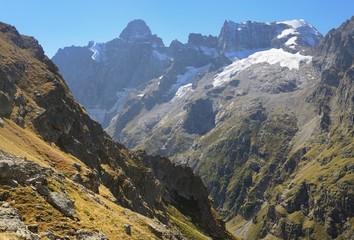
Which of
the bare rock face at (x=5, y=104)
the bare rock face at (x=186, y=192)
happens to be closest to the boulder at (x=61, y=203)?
the bare rock face at (x=5, y=104)

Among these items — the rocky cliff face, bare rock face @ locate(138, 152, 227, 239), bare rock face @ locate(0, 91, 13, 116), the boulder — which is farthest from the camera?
bare rock face @ locate(138, 152, 227, 239)

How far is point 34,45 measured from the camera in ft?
488

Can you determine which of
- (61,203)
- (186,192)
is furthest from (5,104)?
(186,192)

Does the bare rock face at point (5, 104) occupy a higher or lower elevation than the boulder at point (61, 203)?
higher

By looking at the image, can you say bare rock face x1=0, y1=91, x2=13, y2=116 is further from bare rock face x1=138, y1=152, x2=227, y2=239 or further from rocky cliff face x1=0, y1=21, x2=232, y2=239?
bare rock face x1=138, y1=152, x2=227, y2=239

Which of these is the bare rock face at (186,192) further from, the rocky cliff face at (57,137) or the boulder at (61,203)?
the boulder at (61,203)

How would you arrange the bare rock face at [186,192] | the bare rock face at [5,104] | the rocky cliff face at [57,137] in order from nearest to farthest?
the rocky cliff face at [57,137] < the bare rock face at [5,104] < the bare rock face at [186,192]

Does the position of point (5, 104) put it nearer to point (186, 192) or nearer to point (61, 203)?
point (61, 203)

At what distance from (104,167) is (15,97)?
27.6 meters

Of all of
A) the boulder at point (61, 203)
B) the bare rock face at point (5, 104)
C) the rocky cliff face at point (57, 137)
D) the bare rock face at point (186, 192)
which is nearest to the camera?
the boulder at point (61, 203)

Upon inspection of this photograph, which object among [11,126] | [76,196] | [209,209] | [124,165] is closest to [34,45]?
[124,165]

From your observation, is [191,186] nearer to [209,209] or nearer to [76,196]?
[209,209]

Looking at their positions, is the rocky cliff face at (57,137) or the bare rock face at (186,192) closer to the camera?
the rocky cliff face at (57,137)

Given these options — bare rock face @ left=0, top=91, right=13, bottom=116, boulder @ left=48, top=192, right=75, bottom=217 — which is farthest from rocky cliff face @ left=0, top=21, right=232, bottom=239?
boulder @ left=48, top=192, right=75, bottom=217
